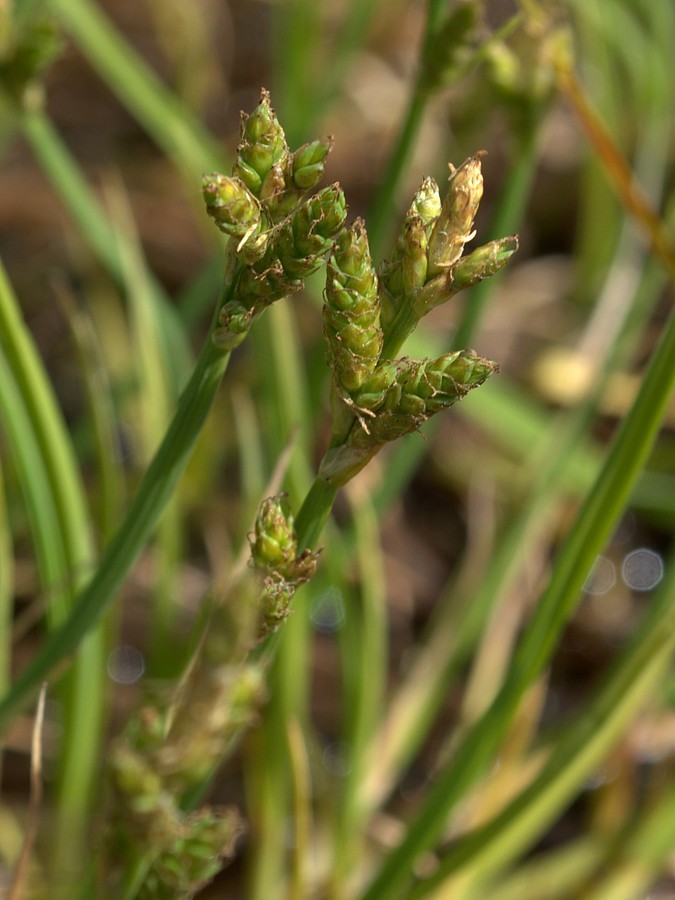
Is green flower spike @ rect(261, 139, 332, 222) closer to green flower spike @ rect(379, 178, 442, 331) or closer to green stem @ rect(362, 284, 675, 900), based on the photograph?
green flower spike @ rect(379, 178, 442, 331)

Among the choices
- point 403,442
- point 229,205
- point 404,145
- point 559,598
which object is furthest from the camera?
point 403,442

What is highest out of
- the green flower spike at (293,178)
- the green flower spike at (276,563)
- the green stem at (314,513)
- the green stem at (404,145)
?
the green stem at (404,145)

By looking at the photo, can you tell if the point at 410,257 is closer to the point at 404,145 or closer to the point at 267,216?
the point at 267,216

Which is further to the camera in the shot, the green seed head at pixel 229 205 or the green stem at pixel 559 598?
the green stem at pixel 559 598

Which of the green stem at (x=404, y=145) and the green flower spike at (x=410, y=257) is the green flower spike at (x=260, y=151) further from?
the green stem at (x=404, y=145)

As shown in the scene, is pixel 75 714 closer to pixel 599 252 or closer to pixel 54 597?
pixel 54 597

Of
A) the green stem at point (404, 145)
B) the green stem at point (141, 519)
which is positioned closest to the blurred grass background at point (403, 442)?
the green stem at point (404, 145)

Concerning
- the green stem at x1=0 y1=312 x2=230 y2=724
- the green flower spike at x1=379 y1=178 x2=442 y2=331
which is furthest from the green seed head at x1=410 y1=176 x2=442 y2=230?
the green stem at x1=0 y1=312 x2=230 y2=724

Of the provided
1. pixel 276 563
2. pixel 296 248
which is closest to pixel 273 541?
pixel 276 563
